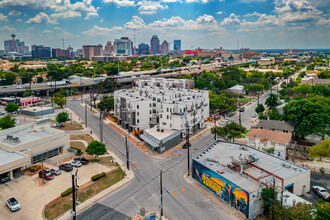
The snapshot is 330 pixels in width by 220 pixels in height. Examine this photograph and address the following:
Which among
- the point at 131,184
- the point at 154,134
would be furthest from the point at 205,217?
the point at 154,134

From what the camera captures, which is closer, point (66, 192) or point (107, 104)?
point (66, 192)

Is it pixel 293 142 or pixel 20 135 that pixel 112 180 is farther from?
pixel 293 142

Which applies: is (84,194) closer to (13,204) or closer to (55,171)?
(13,204)

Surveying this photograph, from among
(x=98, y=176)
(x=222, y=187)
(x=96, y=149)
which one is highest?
(x=96, y=149)

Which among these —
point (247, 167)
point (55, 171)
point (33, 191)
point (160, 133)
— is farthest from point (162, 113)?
point (33, 191)

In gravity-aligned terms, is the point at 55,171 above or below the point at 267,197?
below

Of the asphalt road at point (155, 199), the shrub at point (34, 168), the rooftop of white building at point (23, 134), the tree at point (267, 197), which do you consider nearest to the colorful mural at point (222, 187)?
the asphalt road at point (155, 199)

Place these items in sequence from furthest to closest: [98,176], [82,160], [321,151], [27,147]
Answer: [82,160]
[27,147]
[321,151]
[98,176]

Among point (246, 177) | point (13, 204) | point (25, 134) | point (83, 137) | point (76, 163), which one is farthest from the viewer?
point (83, 137)
